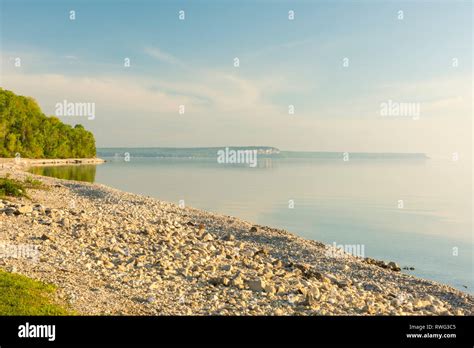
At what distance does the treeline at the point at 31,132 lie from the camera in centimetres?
11588

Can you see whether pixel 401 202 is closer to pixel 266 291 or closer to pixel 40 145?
pixel 266 291

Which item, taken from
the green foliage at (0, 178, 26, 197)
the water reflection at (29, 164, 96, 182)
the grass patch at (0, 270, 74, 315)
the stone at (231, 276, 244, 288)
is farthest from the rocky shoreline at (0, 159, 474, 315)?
the water reflection at (29, 164, 96, 182)

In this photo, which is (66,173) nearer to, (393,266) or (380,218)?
(380,218)

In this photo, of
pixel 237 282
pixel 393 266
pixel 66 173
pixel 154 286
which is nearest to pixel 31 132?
pixel 66 173

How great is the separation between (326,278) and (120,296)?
8.49m

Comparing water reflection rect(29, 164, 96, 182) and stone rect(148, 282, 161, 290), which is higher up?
water reflection rect(29, 164, 96, 182)

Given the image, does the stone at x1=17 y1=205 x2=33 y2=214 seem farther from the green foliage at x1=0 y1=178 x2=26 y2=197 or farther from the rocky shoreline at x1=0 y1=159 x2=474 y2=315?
the green foliage at x1=0 y1=178 x2=26 y2=197

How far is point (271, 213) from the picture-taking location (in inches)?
1770

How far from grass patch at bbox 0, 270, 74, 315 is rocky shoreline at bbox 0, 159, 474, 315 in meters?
0.53

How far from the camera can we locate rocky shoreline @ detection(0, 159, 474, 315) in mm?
13102

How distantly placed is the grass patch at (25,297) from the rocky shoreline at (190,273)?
53cm

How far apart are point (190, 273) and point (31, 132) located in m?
126

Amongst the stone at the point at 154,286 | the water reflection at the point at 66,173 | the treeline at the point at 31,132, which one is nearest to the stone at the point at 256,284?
the stone at the point at 154,286
